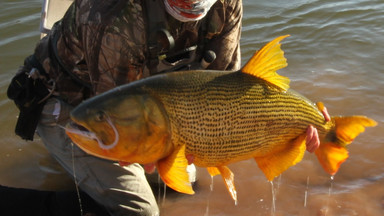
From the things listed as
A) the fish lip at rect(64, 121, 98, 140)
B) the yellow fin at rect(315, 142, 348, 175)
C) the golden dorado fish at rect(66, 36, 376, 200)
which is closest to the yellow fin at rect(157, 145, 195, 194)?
the golden dorado fish at rect(66, 36, 376, 200)

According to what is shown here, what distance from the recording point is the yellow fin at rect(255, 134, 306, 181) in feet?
8.25

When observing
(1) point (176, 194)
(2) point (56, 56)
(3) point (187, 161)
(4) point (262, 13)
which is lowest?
(1) point (176, 194)

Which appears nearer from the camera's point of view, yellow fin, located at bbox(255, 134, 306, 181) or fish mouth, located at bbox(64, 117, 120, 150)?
fish mouth, located at bbox(64, 117, 120, 150)

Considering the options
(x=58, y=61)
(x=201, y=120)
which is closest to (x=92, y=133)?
(x=201, y=120)

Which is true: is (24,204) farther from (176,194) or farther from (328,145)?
(328,145)

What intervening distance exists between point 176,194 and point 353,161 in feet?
6.37

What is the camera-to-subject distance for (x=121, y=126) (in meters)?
2.00

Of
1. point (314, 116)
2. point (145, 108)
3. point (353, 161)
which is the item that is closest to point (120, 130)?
point (145, 108)

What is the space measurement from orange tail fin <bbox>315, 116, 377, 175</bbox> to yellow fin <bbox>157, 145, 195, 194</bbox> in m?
1.12

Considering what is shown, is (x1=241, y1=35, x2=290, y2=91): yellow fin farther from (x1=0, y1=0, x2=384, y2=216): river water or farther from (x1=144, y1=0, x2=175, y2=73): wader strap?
(x1=0, y1=0, x2=384, y2=216): river water

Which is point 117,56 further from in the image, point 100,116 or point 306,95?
point 306,95

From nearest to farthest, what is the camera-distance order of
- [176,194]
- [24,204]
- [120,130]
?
[120,130] → [24,204] → [176,194]

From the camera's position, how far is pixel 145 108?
204 centimetres

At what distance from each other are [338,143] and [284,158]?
0.45 meters
